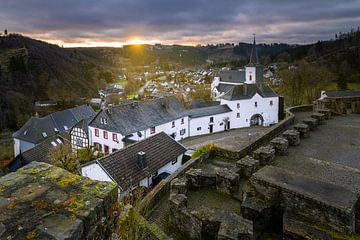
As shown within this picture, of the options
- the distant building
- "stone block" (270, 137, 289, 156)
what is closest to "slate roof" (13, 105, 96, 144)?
the distant building

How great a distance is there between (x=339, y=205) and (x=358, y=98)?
499 inches

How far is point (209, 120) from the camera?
33.0 metres

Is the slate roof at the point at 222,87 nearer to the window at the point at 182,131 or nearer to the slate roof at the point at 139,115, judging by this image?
the slate roof at the point at 139,115

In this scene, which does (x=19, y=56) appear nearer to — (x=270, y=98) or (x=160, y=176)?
(x=270, y=98)

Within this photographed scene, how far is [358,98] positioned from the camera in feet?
46.2

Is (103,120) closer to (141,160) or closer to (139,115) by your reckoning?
(139,115)


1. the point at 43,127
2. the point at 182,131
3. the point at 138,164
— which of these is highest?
the point at 138,164

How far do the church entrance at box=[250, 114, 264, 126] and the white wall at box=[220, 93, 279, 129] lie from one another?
396 millimetres

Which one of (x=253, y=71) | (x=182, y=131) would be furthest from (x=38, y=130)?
(x=253, y=71)

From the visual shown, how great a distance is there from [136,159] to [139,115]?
11870 millimetres

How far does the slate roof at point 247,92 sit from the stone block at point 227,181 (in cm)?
2935

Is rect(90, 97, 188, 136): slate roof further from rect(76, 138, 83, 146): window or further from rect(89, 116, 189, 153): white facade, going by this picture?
rect(76, 138, 83, 146): window

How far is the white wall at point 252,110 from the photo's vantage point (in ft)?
114

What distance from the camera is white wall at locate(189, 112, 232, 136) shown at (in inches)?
1272
